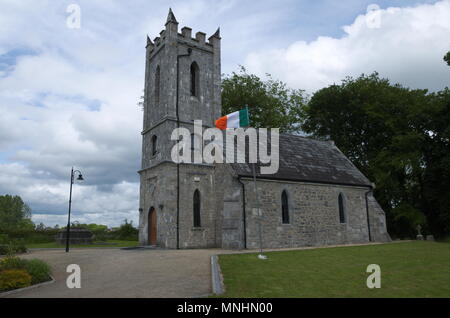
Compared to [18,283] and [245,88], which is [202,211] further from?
[245,88]

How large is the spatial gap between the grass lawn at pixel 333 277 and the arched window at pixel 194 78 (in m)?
15.2

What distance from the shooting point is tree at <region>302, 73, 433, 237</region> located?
98.3ft

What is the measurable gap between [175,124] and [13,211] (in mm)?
62704

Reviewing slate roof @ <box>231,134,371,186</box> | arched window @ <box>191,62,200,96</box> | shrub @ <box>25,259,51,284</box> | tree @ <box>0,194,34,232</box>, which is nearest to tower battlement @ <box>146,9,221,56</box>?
arched window @ <box>191,62,200,96</box>

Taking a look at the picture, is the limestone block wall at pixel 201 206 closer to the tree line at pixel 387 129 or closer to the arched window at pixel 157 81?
the arched window at pixel 157 81

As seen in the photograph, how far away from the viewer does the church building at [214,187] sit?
71.5 feet

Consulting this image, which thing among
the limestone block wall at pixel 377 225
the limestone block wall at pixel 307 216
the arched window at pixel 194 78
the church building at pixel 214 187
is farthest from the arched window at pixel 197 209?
the limestone block wall at pixel 377 225

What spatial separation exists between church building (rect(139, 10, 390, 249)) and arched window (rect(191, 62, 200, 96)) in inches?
3.1

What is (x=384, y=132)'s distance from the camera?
3456cm

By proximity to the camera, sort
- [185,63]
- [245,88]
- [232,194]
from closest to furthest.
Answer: [232,194] → [185,63] → [245,88]

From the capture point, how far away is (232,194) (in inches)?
837

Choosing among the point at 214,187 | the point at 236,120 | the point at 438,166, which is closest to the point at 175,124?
the point at 214,187
